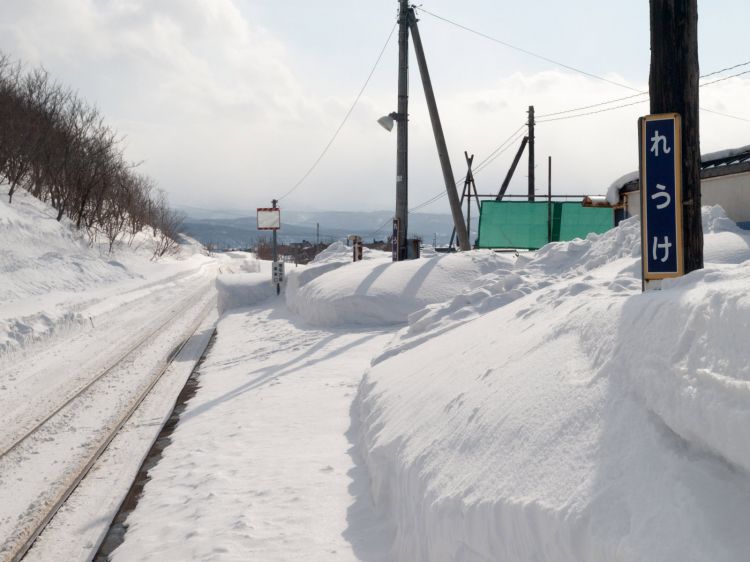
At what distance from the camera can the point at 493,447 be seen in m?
3.62

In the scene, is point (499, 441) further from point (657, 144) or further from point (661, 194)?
point (657, 144)

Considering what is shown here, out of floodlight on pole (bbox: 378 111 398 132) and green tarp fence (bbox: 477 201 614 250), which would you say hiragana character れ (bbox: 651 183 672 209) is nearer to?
floodlight on pole (bbox: 378 111 398 132)

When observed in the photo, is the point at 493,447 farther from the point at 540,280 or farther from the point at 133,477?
the point at 540,280

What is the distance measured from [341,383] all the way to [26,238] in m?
21.4

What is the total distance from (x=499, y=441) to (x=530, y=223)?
1883cm

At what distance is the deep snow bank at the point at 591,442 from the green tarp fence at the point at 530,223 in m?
16.3

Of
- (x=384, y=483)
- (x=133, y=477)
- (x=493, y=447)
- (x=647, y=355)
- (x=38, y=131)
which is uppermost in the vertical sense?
(x=38, y=131)

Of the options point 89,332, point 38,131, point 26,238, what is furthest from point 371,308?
point 38,131

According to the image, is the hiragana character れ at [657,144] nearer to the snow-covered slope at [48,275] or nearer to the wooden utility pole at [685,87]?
the wooden utility pole at [685,87]

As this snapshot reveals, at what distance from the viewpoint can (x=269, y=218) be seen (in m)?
19.7

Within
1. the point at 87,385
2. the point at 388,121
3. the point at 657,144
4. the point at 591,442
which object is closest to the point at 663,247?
the point at 657,144

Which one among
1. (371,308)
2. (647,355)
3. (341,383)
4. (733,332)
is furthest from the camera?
(371,308)

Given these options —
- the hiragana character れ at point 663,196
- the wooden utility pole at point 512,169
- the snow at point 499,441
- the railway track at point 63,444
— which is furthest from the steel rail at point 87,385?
the wooden utility pole at point 512,169

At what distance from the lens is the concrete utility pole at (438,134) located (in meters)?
15.7
